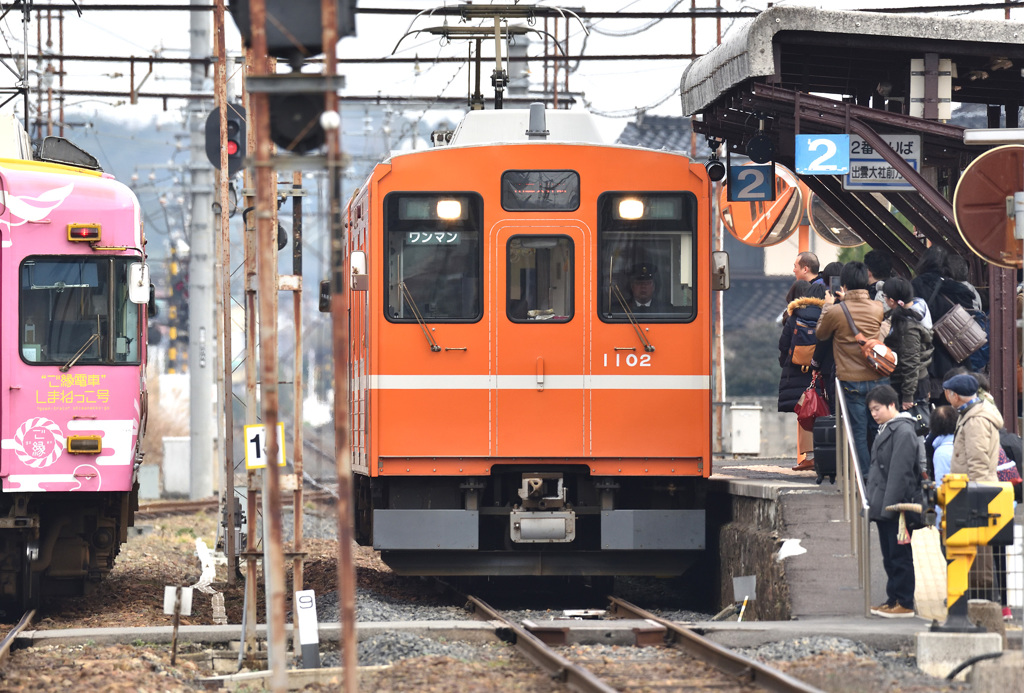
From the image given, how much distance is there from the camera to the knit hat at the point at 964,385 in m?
9.64

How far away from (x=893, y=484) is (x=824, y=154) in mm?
3663

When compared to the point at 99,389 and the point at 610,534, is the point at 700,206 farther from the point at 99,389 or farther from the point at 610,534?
the point at 99,389

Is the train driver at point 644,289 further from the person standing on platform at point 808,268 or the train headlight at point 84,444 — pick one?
the train headlight at point 84,444

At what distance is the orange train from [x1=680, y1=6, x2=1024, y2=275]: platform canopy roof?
1.04 m

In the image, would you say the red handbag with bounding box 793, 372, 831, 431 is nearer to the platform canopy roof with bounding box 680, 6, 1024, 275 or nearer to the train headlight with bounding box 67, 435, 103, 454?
the platform canopy roof with bounding box 680, 6, 1024, 275

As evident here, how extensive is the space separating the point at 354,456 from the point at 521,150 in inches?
133

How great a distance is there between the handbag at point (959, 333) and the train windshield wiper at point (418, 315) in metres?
3.78

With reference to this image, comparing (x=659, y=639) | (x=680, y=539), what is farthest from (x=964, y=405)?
(x=680, y=539)

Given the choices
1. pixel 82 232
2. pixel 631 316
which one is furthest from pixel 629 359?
pixel 82 232

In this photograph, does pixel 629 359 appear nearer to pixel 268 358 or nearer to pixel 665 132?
pixel 268 358

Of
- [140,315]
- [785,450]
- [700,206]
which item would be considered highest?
[700,206]

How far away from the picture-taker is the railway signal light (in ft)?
55.8

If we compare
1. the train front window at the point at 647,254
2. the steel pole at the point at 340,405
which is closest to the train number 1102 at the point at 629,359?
the train front window at the point at 647,254

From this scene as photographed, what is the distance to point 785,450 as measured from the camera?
38531 mm
